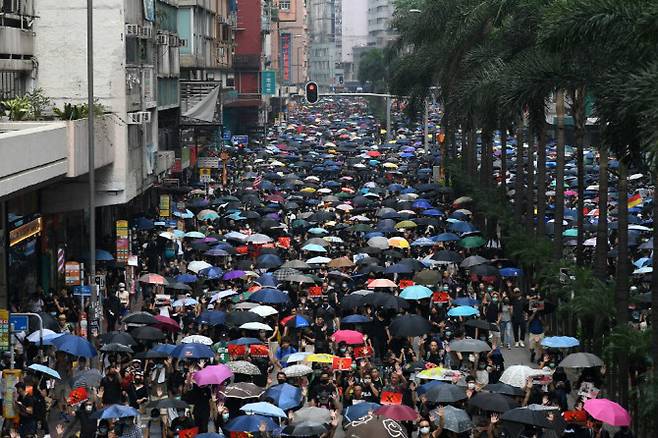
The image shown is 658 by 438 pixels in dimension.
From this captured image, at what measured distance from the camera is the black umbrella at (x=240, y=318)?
91.2ft

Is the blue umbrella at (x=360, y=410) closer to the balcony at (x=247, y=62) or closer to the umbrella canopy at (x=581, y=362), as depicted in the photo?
the umbrella canopy at (x=581, y=362)

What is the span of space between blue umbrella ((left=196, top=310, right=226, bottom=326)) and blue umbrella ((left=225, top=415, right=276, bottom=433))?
9154 mm

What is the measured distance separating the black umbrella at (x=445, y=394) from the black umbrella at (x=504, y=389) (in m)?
0.55

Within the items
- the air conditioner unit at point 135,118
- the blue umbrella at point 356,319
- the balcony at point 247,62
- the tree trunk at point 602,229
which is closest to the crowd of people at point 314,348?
the blue umbrella at point 356,319

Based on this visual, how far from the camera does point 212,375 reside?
74.5 ft

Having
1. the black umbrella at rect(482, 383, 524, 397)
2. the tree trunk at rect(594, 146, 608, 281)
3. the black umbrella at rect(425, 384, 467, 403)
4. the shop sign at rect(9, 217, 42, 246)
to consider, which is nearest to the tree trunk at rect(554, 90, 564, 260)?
the tree trunk at rect(594, 146, 608, 281)

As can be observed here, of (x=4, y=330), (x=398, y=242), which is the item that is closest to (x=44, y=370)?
(x=4, y=330)

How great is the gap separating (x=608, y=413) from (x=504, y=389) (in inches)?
83.7

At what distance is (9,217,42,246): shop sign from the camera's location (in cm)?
3369

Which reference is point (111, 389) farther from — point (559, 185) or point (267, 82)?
point (267, 82)

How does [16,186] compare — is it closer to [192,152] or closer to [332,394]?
[332,394]

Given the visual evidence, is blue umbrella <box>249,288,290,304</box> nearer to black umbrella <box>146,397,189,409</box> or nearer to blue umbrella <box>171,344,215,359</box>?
blue umbrella <box>171,344,215,359</box>

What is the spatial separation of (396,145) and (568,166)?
28480 mm

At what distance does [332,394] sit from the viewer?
22484mm
